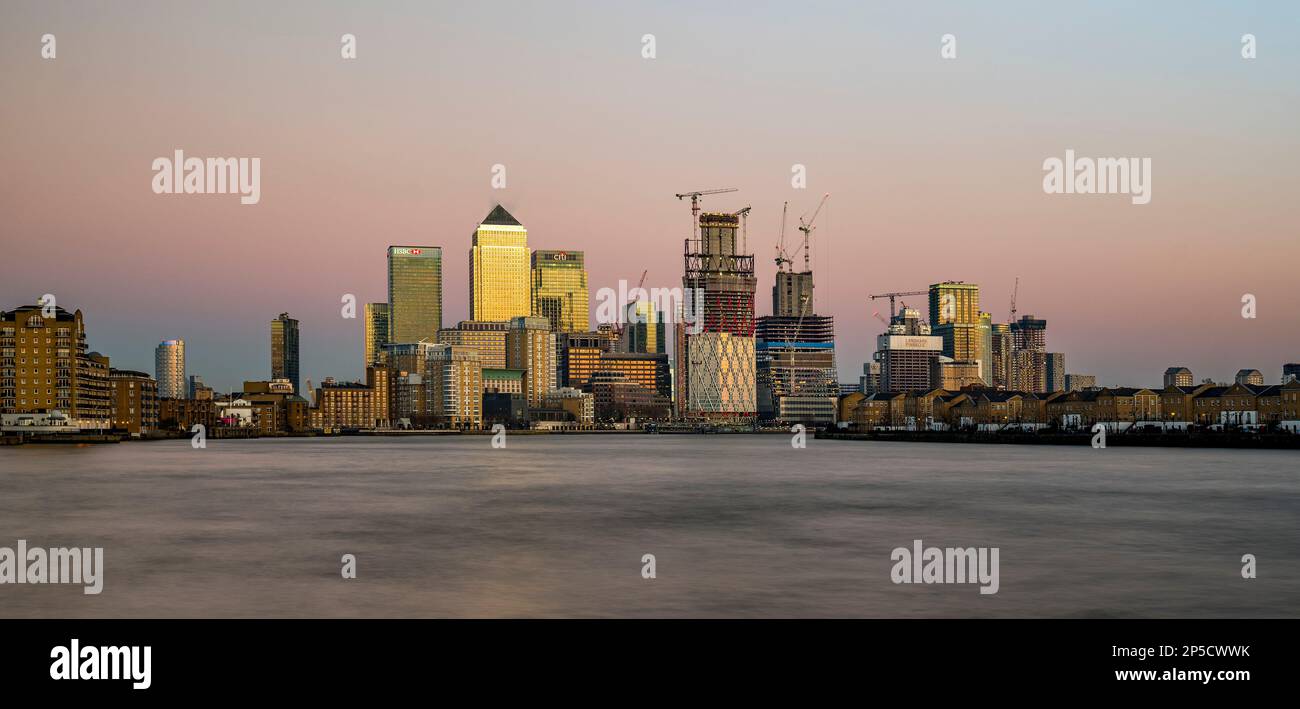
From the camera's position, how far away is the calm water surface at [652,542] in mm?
33250

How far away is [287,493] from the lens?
81750mm

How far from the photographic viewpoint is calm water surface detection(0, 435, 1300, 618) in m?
33.2

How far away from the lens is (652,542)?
4969 cm
